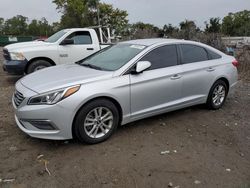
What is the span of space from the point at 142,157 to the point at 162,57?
1946mm

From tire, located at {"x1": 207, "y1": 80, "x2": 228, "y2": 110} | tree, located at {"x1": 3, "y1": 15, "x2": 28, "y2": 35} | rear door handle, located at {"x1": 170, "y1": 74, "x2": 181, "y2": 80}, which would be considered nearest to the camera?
rear door handle, located at {"x1": 170, "y1": 74, "x2": 181, "y2": 80}

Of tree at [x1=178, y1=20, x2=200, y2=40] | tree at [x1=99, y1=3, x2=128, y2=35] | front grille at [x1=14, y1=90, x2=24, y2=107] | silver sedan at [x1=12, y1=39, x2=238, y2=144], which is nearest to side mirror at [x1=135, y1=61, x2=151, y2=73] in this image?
silver sedan at [x1=12, y1=39, x2=238, y2=144]

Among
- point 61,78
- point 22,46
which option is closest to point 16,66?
point 22,46

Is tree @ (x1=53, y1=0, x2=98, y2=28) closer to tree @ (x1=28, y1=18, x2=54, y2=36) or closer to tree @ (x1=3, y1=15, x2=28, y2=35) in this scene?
tree @ (x1=28, y1=18, x2=54, y2=36)

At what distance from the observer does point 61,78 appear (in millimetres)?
4207

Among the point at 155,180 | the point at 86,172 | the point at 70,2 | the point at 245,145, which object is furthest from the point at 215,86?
the point at 70,2

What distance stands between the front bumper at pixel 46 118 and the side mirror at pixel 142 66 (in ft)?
4.27

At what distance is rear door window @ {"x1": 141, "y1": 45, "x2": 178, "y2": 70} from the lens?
478cm

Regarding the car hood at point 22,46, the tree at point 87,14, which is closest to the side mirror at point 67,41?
the car hood at point 22,46

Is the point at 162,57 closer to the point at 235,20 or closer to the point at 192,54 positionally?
the point at 192,54

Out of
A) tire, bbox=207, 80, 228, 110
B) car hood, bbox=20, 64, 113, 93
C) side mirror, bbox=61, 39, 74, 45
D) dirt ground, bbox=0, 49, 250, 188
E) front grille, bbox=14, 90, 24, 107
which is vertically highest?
side mirror, bbox=61, 39, 74, 45

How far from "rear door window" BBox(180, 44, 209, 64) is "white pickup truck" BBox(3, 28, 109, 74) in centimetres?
445

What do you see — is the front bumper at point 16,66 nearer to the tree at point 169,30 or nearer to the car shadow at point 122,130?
the car shadow at point 122,130

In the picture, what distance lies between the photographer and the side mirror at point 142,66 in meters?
4.40
